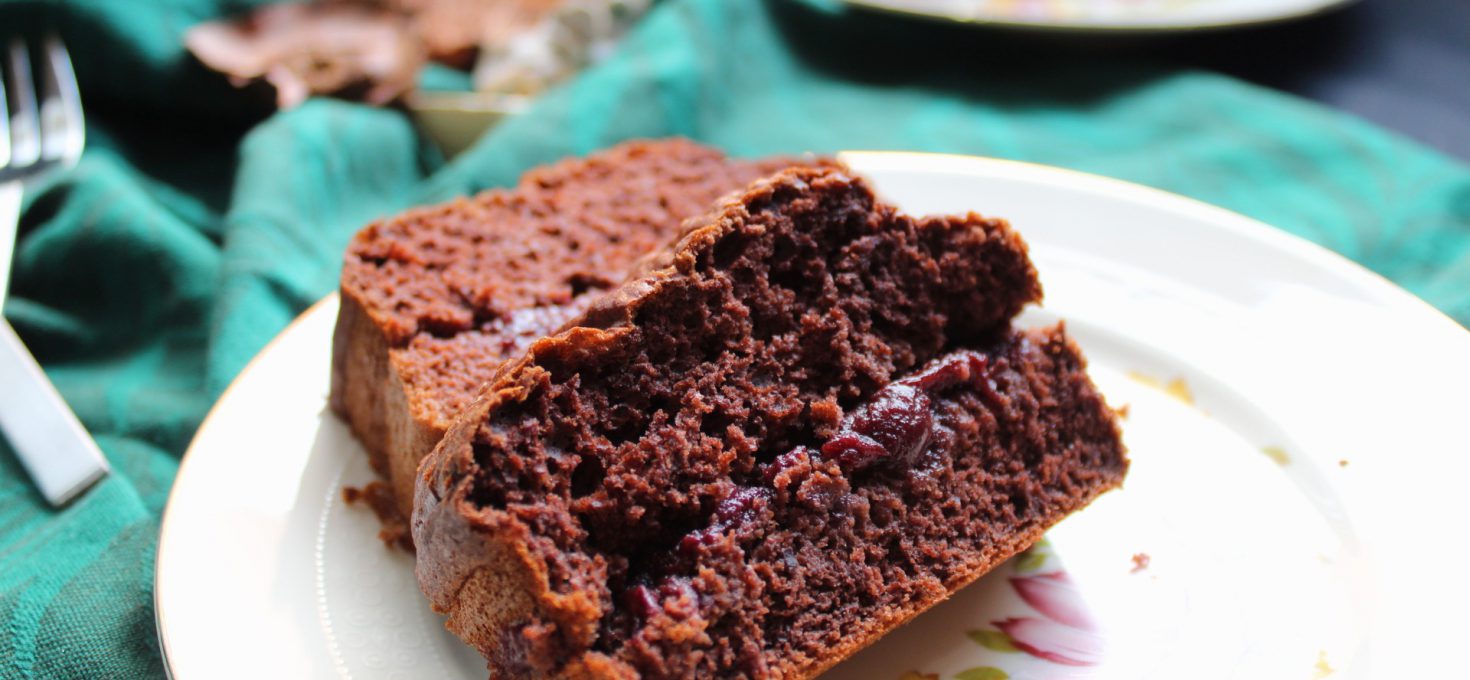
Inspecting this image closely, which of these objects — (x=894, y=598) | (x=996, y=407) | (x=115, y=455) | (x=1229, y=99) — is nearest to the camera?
(x=894, y=598)

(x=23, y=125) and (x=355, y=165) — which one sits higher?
(x=355, y=165)

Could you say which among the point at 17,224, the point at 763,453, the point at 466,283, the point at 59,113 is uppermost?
the point at 763,453

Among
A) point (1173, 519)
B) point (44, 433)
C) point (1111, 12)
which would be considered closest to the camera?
point (1173, 519)

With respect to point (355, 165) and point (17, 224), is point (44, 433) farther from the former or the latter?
point (355, 165)

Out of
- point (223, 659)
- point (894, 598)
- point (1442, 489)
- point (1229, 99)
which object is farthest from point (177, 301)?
point (1229, 99)

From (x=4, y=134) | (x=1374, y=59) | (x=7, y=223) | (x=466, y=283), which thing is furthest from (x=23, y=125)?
(x=1374, y=59)

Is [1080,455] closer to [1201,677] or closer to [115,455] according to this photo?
[1201,677]

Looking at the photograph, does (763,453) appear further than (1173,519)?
No
